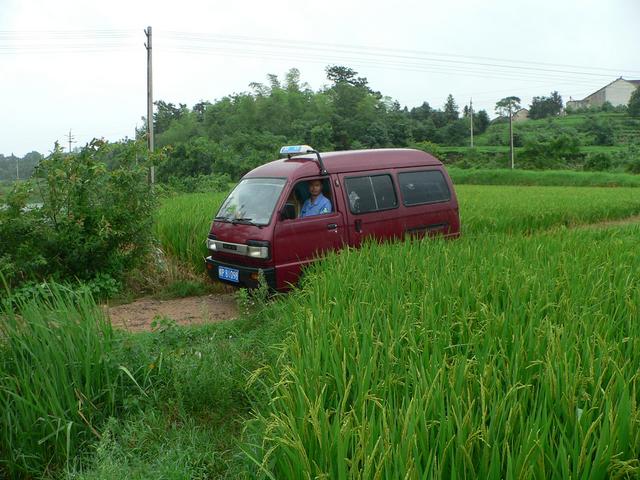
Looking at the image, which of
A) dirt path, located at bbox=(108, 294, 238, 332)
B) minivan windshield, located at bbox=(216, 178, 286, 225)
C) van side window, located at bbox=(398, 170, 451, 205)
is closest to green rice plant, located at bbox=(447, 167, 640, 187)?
van side window, located at bbox=(398, 170, 451, 205)

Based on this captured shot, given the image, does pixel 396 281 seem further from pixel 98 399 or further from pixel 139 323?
pixel 139 323

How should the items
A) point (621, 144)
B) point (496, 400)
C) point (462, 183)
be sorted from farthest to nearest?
point (621, 144)
point (462, 183)
point (496, 400)

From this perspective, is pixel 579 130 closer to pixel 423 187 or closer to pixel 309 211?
pixel 423 187

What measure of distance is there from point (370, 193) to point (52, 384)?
495 cm

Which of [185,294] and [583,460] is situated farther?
[185,294]

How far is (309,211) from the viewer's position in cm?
731

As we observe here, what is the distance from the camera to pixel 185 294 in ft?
27.5

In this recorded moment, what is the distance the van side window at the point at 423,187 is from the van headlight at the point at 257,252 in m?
2.29

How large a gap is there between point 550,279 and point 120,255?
19.7 feet

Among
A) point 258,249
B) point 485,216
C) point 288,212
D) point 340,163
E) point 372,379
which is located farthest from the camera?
point 485,216

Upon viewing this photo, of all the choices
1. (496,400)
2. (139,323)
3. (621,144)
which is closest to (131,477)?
(496,400)

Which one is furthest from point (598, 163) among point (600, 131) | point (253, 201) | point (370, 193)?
point (253, 201)

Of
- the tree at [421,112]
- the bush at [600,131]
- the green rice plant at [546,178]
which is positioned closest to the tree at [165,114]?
the tree at [421,112]

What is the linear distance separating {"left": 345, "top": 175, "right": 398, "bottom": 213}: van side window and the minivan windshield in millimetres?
974
